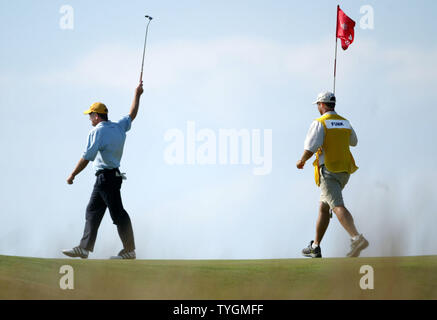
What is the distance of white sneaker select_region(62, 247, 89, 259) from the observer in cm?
938

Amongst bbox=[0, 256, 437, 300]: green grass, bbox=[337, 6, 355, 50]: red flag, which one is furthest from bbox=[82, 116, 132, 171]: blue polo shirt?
bbox=[337, 6, 355, 50]: red flag

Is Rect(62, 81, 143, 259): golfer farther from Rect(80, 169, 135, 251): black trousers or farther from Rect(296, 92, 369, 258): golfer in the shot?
Rect(296, 92, 369, 258): golfer

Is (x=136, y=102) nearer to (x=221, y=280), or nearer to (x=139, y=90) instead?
(x=139, y=90)

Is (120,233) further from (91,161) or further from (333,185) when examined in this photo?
(333,185)

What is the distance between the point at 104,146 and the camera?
9.41m

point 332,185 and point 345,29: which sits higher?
point 345,29

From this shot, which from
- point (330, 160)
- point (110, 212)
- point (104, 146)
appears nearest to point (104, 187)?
point (110, 212)

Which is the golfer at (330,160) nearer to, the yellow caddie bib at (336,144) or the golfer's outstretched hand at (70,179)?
the yellow caddie bib at (336,144)

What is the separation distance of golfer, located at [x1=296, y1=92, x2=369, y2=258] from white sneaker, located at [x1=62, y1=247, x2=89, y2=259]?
9.57 ft

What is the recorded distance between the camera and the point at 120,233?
9453 millimetres

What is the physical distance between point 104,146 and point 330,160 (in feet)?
9.54
